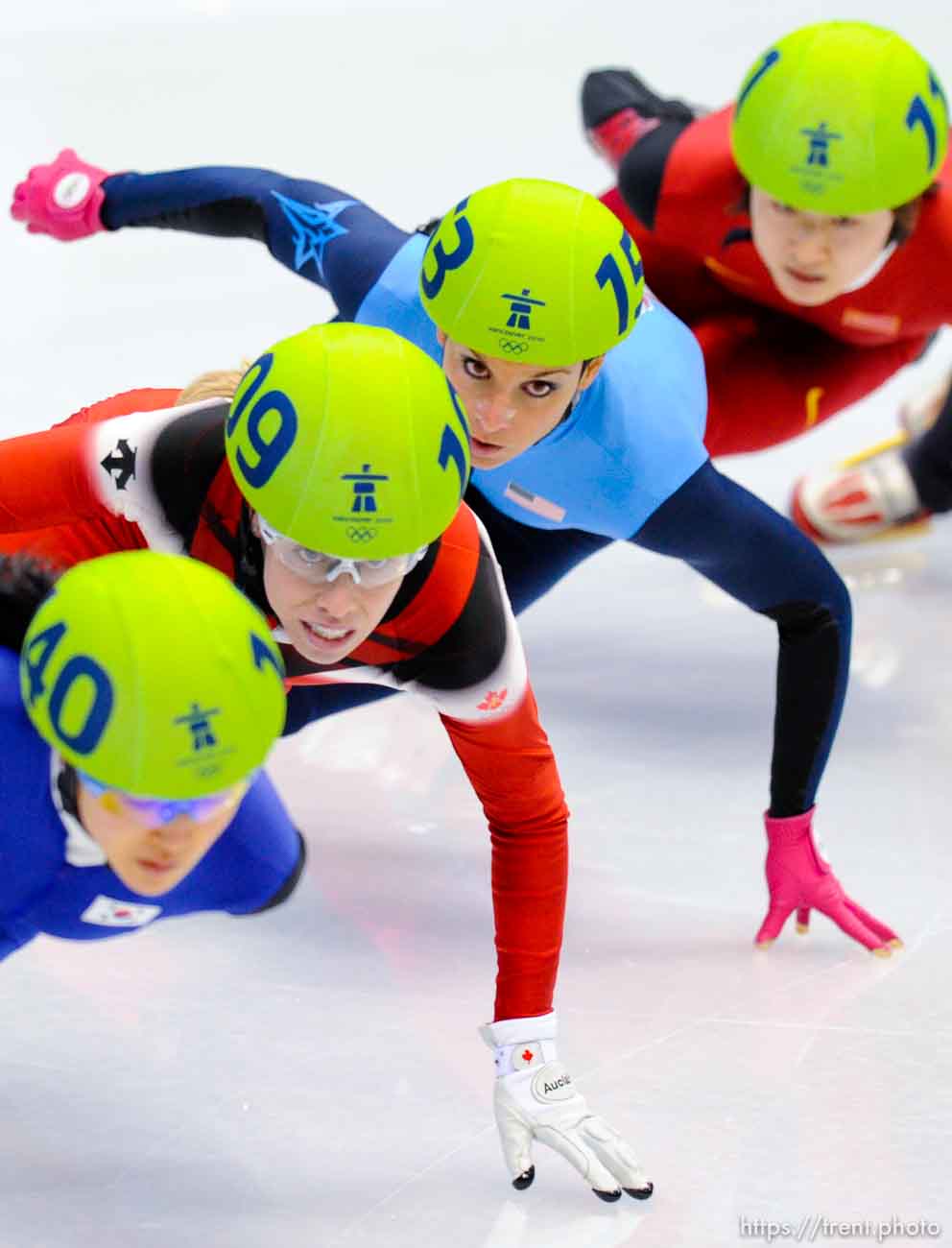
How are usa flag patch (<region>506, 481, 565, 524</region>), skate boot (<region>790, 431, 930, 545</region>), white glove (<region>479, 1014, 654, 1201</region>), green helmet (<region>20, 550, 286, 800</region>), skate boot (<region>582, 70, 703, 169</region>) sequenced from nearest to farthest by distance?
green helmet (<region>20, 550, 286, 800</region>)
white glove (<region>479, 1014, 654, 1201</region>)
usa flag patch (<region>506, 481, 565, 524</region>)
skate boot (<region>582, 70, 703, 169</region>)
skate boot (<region>790, 431, 930, 545</region>)

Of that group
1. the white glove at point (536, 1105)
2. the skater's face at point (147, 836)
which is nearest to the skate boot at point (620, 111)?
the white glove at point (536, 1105)

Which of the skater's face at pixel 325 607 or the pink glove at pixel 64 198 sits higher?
the pink glove at pixel 64 198

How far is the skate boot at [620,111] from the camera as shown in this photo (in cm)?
490

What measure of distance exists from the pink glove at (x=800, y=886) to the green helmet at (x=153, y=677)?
1.63 meters

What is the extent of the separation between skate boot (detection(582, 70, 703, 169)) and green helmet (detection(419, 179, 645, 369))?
4.98 ft

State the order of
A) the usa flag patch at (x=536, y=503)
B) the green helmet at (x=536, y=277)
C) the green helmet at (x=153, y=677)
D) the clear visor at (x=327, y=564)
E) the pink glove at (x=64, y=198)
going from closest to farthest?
the green helmet at (x=153, y=677) → the clear visor at (x=327, y=564) → the green helmet at (x=536, y=277) → the usa flag patch at (x=536, y=503) → the pink glove at (x=64, y=198)

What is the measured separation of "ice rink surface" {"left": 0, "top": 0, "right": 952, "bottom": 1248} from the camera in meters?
3.18

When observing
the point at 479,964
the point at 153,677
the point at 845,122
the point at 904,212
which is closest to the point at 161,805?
the point at 153,677

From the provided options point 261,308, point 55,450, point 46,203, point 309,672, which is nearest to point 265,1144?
point 309,672

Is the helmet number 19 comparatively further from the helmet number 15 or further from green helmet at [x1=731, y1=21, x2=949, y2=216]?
green helmet at [x1=731, y1=21, x2=949, y2=216]

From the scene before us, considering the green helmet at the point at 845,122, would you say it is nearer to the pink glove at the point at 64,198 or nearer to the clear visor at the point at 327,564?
the pink glove at the point at 64,198

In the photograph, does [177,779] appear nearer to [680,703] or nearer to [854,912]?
[854,912]

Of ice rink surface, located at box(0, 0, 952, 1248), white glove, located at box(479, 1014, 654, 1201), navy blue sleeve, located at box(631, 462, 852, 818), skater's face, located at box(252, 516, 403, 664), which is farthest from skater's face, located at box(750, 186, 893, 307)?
white glove, located at box(479, 1014, 654, 1201)

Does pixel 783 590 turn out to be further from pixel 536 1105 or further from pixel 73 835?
pixel 73 835
